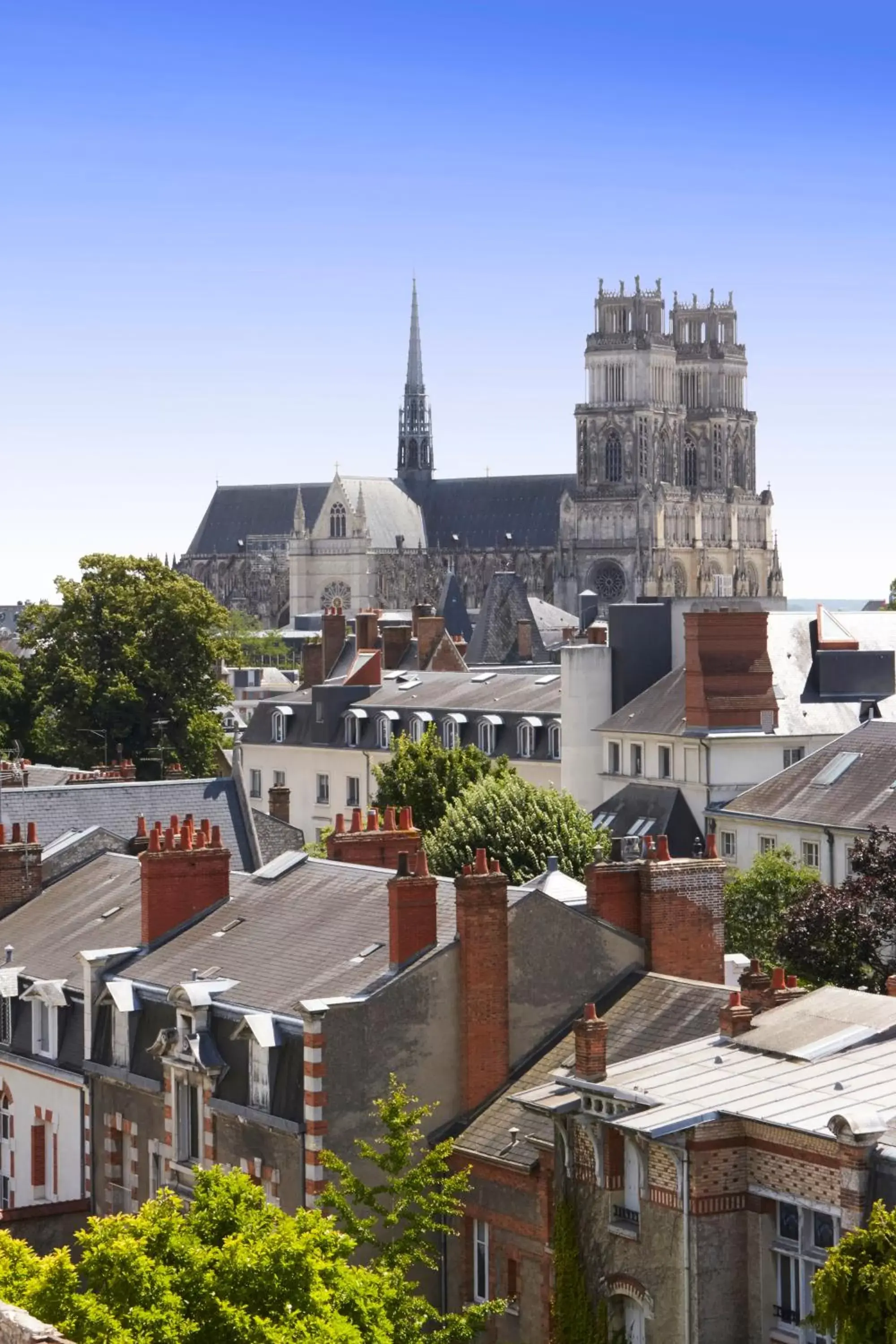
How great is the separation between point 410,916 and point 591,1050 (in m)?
4.16

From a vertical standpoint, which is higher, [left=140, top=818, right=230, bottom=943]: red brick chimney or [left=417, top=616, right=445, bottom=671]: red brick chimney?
[left=417, top=616, right=445, bottom=671]: red brick chimney

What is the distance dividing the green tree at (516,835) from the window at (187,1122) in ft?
70.4

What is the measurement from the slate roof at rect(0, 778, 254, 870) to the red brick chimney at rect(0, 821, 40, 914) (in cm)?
320

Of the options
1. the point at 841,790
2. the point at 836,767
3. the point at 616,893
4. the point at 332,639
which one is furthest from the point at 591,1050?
the point at 332,639

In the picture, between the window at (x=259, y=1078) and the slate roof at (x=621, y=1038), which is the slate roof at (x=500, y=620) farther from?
the window at (x=259, y=1078)

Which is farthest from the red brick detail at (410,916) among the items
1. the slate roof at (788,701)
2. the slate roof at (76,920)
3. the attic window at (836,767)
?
the slate roof at (788,701)

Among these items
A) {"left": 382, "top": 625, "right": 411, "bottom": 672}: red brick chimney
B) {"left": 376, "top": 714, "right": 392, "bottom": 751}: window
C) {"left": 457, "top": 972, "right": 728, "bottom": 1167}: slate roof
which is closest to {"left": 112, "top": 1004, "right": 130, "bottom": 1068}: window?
{"left": 457, "top": 972, "right": 728, "bottom": 1167}: slate roof

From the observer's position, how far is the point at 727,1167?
2438 centimetres

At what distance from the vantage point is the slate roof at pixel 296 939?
30359 millimetres

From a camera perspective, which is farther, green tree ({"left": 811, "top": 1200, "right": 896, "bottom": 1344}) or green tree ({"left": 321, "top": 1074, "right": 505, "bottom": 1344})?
green tree ({"left": 321, "top": 1074, "right": 505, "bottom": 1344})

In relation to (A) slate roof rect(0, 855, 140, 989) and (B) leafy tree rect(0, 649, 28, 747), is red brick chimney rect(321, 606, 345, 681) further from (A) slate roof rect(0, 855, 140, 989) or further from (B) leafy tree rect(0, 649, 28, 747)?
(A) slate roof rect(0, 855, 140, 989)

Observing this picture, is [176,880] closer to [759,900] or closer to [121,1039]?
[121,1039]

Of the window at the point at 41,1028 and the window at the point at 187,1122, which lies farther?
the window at the point at 41,1028

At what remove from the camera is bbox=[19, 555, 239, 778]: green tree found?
83.4 metres
